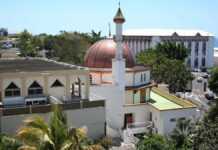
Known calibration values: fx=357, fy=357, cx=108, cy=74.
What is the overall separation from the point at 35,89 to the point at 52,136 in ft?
43.9

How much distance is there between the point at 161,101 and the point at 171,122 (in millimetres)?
3171

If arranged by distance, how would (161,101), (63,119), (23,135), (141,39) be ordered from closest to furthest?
(23,135)
(63,119)
(161,101)
(141,39)

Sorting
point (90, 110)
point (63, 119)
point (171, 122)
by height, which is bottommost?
point (171, 122)

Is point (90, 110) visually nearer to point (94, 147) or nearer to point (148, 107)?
point (148, 107)

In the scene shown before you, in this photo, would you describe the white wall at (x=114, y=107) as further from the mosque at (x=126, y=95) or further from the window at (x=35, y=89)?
the window at (x=35, y=89)

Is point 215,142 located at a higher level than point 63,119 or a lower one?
lower

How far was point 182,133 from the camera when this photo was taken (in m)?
30.4

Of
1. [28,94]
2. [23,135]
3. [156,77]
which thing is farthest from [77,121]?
[156,77]

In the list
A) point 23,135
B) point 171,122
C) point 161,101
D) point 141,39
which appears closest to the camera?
point 23,135

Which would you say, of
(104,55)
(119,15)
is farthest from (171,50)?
(119,15)

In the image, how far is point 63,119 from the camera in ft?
52.2

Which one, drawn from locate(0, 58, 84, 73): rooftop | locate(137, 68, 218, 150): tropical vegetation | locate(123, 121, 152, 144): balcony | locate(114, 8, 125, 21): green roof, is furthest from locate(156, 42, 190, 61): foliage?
locate(0, 58, 84, 73): rooftop

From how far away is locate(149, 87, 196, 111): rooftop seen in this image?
109 feet

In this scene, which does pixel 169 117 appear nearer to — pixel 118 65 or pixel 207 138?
pixel 118 65
